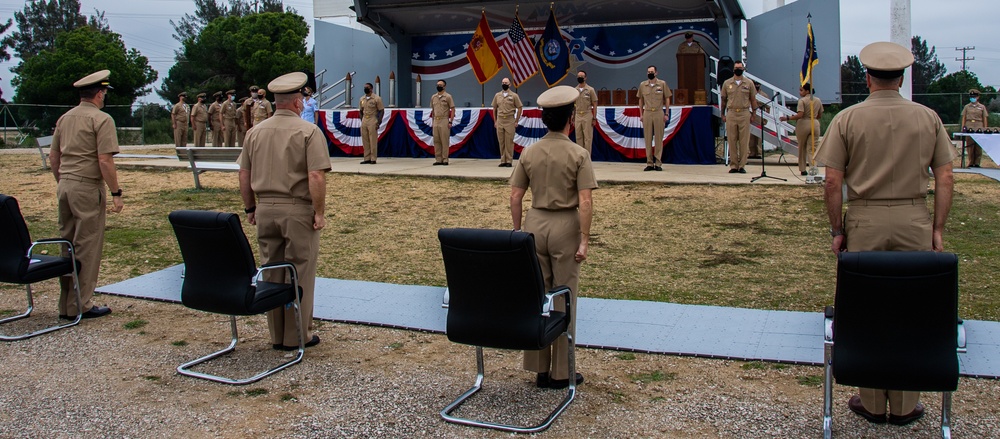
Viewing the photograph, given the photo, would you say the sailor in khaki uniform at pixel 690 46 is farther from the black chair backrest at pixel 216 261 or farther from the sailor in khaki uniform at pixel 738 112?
the black chair backrest at pixel 216 261

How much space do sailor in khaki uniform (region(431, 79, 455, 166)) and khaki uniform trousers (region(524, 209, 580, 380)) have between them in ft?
44.1

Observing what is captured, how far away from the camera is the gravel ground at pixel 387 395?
4.06m

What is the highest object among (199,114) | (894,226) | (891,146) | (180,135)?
(199,114)

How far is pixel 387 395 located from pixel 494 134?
14.9m

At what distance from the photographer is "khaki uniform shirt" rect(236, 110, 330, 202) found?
5176 mm

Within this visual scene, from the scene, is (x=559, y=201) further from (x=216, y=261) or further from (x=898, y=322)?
(x=216, y=261)

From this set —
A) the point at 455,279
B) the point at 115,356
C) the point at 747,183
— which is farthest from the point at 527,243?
the point at 747,183

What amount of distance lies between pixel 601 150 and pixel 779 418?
47.0 feet

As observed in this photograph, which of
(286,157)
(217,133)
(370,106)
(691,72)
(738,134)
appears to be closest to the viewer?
Answer: (286,157)

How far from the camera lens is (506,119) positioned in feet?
56.9

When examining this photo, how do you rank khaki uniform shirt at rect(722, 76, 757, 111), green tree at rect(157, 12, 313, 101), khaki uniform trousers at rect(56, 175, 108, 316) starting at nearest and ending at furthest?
khaki uniform trousers at rect(56, 175, 108, 316) → khaki uniform shirt at rect(722, 76, 757, 111) → green tree at rect(157, 12, 313, 101)

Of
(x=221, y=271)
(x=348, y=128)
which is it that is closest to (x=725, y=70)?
(x=348, y=128)

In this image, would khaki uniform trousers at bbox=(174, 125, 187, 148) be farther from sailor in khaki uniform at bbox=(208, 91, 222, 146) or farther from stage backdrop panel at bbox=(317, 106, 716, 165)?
stage backdrop panel at bbox=(317, 106, 716, 165)

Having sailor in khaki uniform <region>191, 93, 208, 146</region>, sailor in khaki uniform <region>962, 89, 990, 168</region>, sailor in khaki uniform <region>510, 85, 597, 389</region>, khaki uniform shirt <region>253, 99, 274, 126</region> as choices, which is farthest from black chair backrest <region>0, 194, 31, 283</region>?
sailor in khaki uniform <region>962, 89, 990, 168</region>
